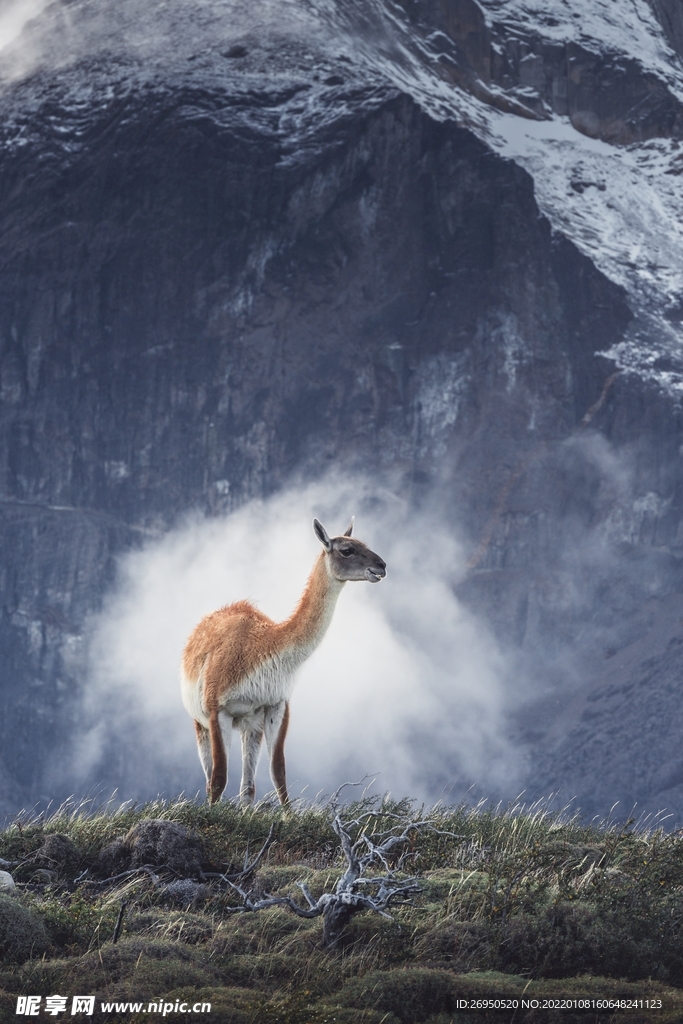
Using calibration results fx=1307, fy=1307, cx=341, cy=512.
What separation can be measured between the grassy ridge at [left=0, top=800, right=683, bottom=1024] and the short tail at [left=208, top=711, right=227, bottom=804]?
2037 mm

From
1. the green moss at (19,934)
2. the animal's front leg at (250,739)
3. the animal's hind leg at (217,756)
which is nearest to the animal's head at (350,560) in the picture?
the animal's front leg at (250,739)

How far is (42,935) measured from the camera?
9.07 meters

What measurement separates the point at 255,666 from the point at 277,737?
3.26 feet

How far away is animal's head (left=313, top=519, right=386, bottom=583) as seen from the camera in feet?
51.3

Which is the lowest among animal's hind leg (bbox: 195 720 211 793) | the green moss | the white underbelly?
animal's hind leg (bbox: 195 720 211 793)

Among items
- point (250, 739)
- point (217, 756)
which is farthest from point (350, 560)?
point (217, 756)

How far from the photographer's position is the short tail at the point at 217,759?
14789 millimetres

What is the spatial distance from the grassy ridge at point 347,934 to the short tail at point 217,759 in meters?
2.04

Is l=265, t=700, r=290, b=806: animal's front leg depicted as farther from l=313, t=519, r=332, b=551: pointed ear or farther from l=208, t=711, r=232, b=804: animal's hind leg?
l=313, t=519, r=332, b=551: pointed ear

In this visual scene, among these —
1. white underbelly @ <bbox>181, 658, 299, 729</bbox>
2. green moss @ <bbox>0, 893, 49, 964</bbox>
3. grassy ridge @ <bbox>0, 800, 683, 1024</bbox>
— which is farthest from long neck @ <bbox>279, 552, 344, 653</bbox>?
green moss @ <bbox>0, 893, 49, 964</bbox>

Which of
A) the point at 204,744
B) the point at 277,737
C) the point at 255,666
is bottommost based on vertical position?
the point at 204,744

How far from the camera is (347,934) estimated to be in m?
9.53

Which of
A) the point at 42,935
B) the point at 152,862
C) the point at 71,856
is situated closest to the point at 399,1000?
the point at 42,935

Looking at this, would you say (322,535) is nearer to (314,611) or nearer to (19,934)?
(314,611)
